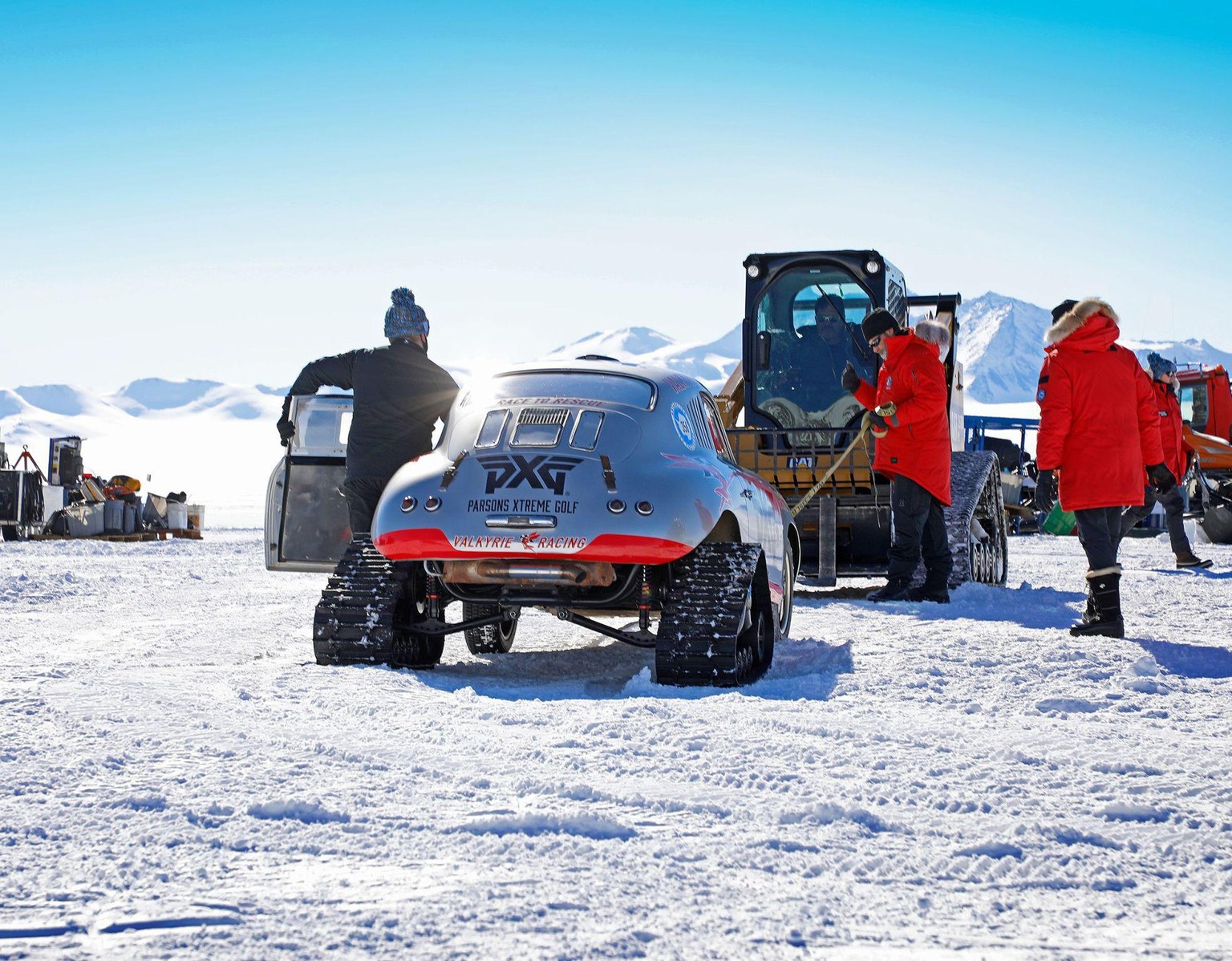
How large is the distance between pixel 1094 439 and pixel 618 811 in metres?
4.41

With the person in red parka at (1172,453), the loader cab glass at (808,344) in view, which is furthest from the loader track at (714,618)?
the person in red parka at (1172,453)

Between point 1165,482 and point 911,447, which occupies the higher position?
point 911,447

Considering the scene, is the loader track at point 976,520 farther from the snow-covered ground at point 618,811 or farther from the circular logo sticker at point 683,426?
the circular logo sticker at point 683,426

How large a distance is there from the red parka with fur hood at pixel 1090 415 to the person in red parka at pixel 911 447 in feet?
5.54

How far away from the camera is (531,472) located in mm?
4824

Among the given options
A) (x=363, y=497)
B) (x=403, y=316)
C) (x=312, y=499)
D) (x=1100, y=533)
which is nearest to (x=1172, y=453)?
(x=1100, y=533)

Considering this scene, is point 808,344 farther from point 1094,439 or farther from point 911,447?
point 1094,439

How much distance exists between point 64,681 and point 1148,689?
152 inches

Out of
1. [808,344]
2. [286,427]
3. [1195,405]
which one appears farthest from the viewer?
[1195,405]

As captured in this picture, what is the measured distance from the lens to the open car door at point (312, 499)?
7.29 m

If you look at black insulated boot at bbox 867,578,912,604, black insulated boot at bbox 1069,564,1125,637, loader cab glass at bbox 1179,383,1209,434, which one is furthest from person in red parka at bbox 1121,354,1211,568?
loader cab glass at bbox 1179,383,1209,434

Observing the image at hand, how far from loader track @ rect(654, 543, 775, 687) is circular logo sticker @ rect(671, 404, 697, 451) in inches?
18.4

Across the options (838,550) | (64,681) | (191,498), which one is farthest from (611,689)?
(191,498)

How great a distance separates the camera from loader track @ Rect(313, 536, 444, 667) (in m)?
5.00
